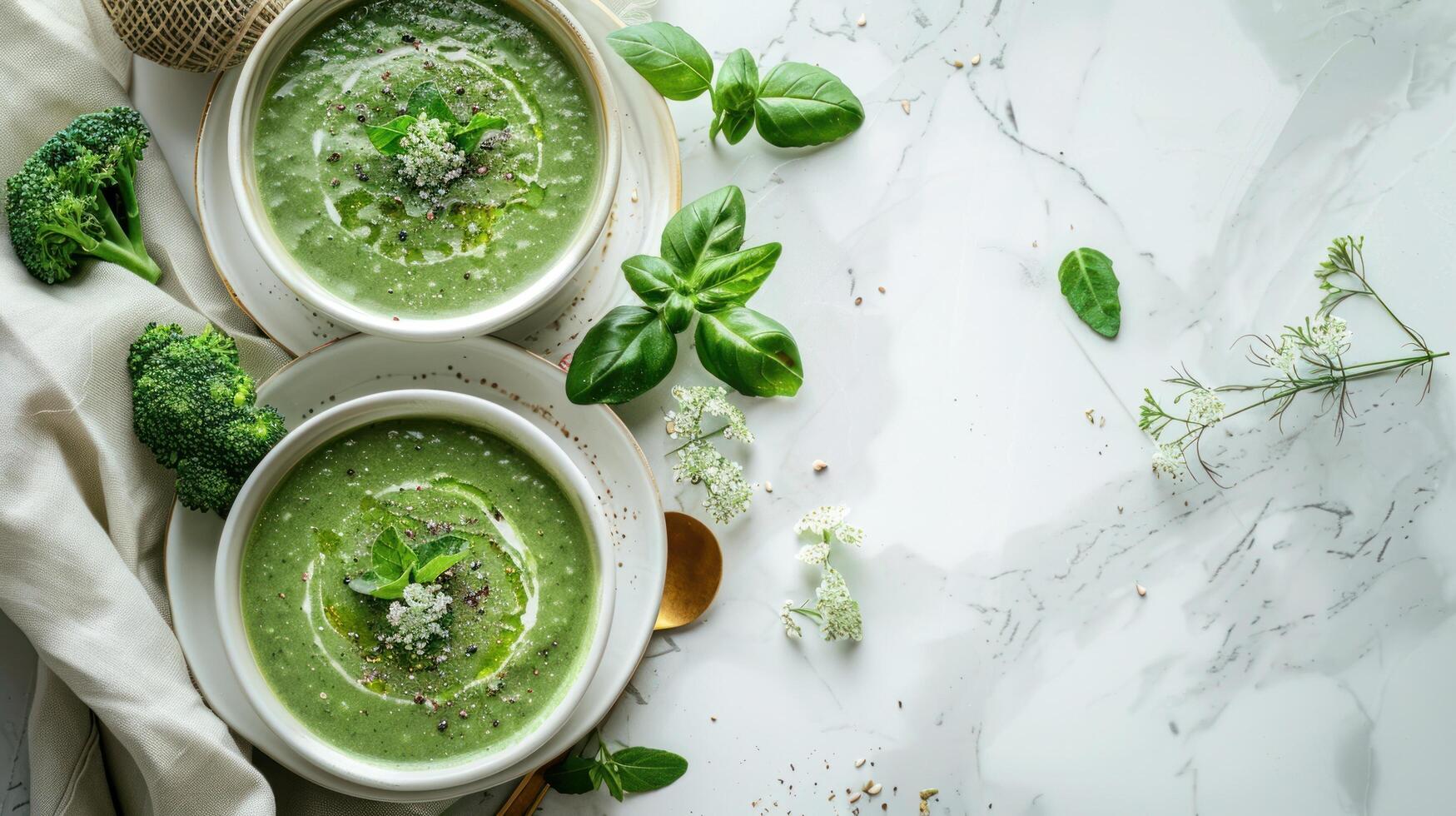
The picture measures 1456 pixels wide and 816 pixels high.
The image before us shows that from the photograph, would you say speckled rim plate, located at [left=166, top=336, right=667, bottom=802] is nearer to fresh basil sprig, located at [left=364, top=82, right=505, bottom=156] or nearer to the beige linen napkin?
the beige linen napkin

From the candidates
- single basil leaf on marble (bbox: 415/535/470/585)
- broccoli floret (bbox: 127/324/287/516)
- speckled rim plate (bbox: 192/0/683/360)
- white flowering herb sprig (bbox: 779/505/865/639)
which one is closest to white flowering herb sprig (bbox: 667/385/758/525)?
white flowering herb sprig (bbox: 779/505/865/639)

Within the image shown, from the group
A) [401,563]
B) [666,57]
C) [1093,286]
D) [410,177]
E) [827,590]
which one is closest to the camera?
[401,563]

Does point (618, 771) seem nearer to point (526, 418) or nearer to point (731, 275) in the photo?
point (526, 418)

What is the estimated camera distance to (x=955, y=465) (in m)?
2.59

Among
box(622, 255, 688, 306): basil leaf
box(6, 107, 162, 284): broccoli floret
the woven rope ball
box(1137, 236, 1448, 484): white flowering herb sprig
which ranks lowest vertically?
box(1137, 236, 1448, 484): white flowering herb sprig

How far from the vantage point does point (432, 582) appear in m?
2.15

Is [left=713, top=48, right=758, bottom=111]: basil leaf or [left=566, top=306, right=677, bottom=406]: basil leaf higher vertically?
[left=713, top=48, right=758, bottom=111]: basil leaf

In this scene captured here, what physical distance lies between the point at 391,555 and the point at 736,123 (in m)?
1.31

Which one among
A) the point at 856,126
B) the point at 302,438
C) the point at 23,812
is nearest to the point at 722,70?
the point at 856,126

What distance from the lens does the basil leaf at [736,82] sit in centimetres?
242

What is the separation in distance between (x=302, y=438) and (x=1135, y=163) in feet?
7.12

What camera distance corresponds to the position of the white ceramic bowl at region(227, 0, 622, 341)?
217cm

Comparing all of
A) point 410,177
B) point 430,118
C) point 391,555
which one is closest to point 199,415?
point 391,555

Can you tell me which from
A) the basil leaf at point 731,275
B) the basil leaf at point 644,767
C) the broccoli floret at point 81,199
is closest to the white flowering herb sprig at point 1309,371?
the basil leaf at point 731,275
